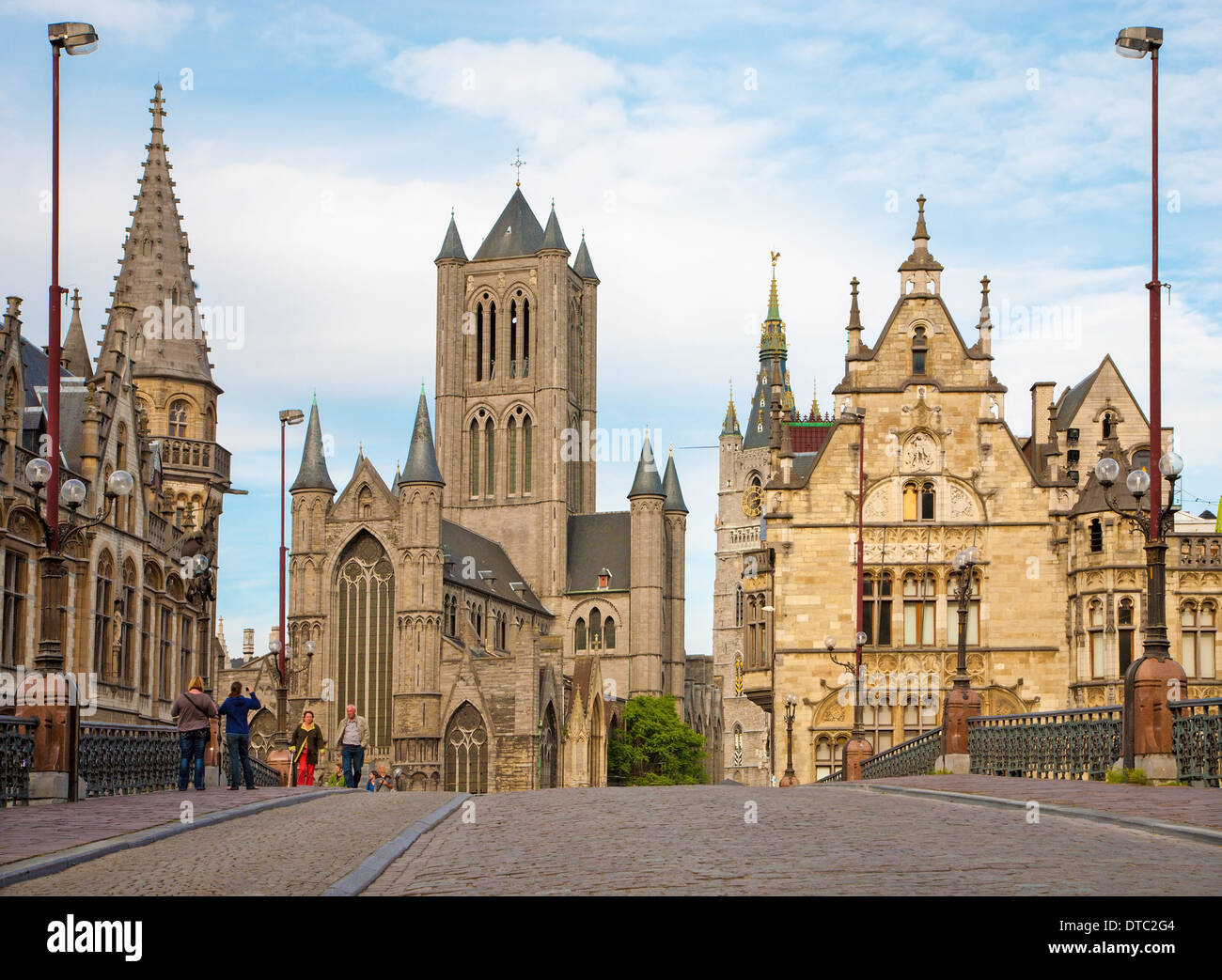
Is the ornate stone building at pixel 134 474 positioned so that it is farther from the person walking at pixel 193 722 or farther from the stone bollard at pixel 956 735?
the stone bollard at pixel 956 735

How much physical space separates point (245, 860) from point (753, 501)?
133057mm

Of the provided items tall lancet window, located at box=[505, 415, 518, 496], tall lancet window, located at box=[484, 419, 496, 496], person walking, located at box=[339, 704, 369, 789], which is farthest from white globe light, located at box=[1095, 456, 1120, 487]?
tall lancet window, located at box=[484, 419, 496, 496]

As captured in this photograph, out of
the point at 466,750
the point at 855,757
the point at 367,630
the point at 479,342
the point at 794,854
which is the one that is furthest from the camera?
the point at 479,342

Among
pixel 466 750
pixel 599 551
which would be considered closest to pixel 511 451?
pixel 599 551

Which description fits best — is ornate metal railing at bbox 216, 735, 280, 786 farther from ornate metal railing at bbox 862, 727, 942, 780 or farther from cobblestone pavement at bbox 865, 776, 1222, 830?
cobblestone pavement at bbox 865, 776, 1222, 830

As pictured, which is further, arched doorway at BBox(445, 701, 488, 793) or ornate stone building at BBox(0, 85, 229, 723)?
arched doorway at BBox(445, 701, 488, 793)

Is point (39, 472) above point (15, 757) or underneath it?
above

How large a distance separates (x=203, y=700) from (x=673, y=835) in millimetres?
11274

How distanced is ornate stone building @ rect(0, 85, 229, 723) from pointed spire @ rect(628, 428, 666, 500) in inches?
2282

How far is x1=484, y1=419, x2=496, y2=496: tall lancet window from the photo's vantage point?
11494 cm

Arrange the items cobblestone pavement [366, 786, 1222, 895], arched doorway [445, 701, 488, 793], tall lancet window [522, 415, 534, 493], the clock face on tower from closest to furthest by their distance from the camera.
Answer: cobblestone pavement [366, 786, 1222, 895] → arched doorway [445, 701, 488, 793] → tall lancet window [522, 415, 534, 493] → the clock face on tower

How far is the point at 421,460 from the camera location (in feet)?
308

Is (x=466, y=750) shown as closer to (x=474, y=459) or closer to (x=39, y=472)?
(x=474, y=459)

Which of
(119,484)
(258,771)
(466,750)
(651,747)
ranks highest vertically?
(119,484)
